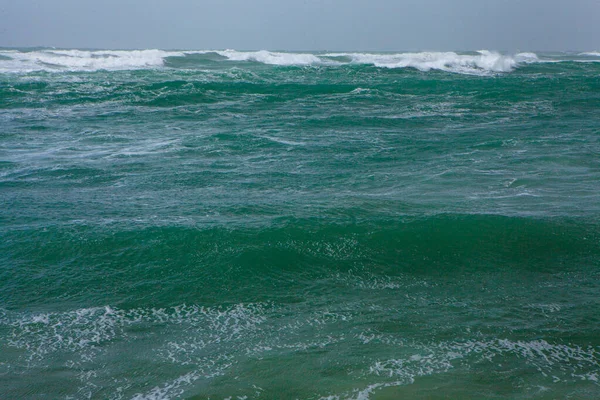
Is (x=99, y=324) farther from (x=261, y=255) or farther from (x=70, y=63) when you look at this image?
(x=70, y=63)

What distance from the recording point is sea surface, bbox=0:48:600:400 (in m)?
5.27

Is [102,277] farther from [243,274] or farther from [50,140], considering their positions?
[50,140]

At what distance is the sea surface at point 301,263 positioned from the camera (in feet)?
17.3

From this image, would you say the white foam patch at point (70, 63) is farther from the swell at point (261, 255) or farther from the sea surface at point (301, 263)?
the swell at point (261, 255)

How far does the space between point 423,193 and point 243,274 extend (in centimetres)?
458

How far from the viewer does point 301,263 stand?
780 cm

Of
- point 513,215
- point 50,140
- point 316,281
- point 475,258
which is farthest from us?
point 50,140

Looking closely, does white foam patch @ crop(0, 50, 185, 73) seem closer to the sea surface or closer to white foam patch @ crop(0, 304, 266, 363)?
the sea surface

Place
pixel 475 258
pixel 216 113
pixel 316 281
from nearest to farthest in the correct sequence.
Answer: pixel 316 281 < pixel 475 258 < pixel 216 113

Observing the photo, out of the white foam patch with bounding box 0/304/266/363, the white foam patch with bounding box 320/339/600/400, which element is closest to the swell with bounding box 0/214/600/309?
the white foam patch with bounding box 0/304/266/363

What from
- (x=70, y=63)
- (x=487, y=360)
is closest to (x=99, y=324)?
(x=487, y=360)

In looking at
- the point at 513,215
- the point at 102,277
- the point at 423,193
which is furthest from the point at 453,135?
the point at 102,277

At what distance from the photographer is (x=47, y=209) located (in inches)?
386

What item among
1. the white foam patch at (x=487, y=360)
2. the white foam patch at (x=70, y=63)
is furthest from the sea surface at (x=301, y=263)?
the white foam patch at (x=70, y=63)
